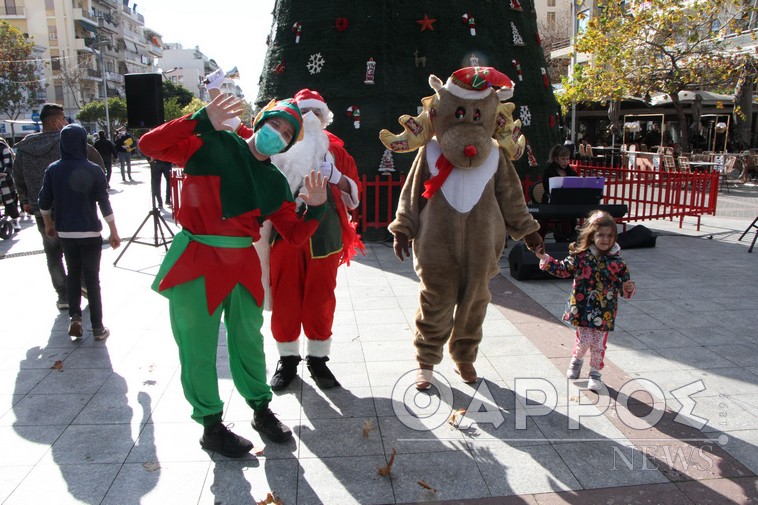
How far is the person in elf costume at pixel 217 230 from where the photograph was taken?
304 cm

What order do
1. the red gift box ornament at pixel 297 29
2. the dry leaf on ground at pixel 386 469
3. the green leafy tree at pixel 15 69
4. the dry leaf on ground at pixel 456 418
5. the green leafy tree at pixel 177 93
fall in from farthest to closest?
1. the green leafy tree at pixel 177 93
2. the green leafy tree at pixel 15 69
3. the red gift box ornament at pixel 297 29
4. the dry leaf on ground at pixel 456 418
5. the dry leaf on ground at pixel 386 469

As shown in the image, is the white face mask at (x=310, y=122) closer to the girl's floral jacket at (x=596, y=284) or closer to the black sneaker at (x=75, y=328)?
the girl's floral jacket at (x=596, y=284)

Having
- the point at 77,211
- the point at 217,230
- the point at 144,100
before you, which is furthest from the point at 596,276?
the point at 144,100

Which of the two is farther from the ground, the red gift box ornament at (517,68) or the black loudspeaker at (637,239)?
the red gift box ornament at (517,68)

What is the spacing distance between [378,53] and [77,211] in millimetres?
5651

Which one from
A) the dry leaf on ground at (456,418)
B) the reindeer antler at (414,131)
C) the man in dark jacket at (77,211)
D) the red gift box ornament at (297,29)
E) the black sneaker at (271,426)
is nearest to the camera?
the black sneaker at (271,426)

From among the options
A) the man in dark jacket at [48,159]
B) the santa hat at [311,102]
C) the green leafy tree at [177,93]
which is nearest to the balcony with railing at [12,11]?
the green leafy tree at [177,93]

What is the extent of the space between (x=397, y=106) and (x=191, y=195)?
652 cm

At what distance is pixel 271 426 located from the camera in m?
3.42

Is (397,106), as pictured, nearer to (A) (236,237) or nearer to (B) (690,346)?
(B) (690,346)

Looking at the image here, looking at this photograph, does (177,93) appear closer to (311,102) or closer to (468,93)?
(311,102)

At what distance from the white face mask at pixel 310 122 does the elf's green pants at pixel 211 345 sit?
4.00 ft

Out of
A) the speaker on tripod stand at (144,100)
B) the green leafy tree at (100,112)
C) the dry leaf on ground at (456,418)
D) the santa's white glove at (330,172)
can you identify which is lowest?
the dry leaf on ground at (456,418)

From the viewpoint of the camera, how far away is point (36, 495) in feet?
9.63
